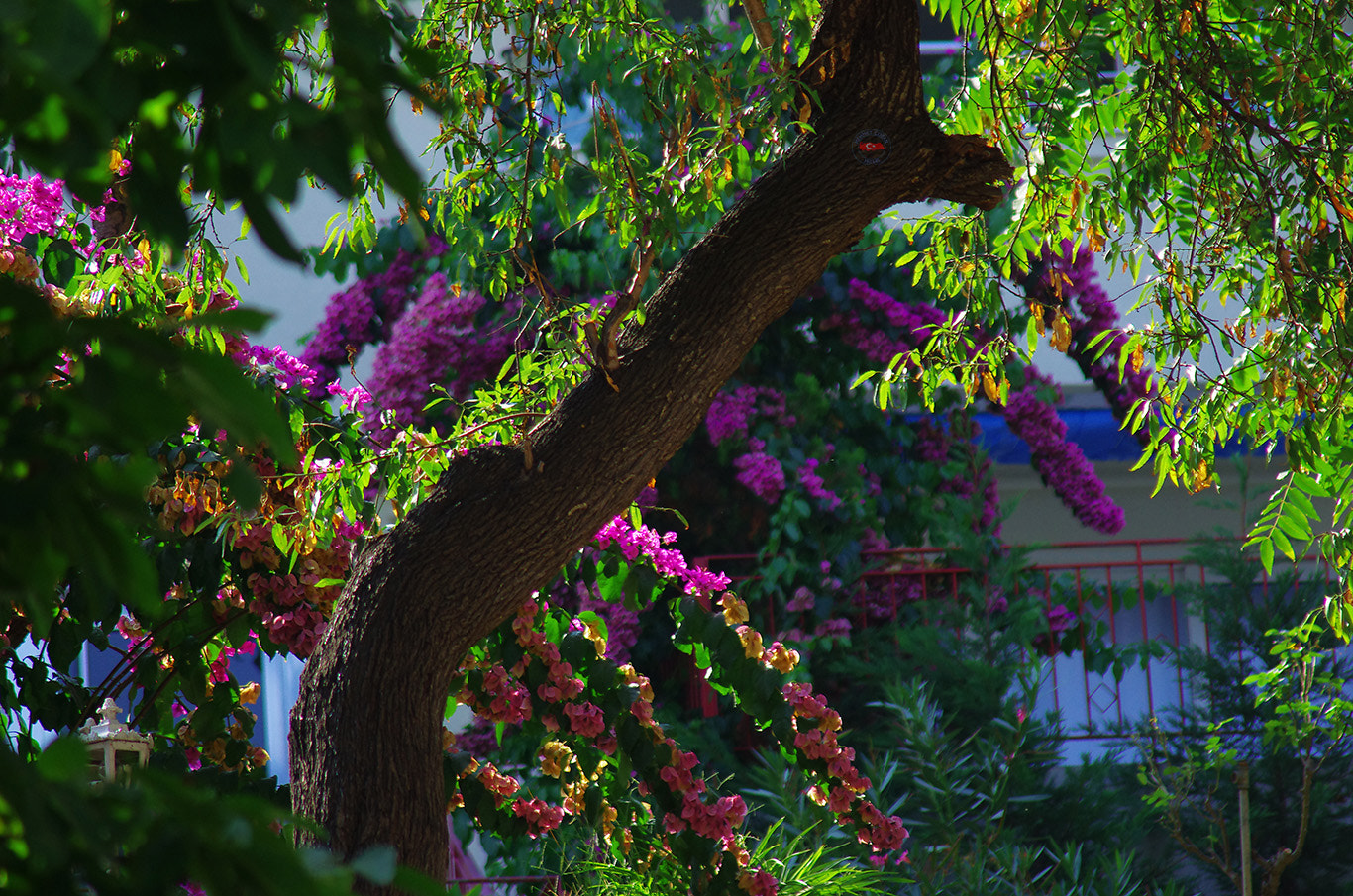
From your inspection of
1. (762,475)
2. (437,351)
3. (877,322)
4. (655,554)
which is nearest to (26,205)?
(655,554)

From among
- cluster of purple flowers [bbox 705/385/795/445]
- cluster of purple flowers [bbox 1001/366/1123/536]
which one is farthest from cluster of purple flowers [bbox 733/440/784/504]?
cluster of purple flowers [bbox 1001/366/1123/536]

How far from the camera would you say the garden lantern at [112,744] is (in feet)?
8.61

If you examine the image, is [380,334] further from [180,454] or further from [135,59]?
[135,59]

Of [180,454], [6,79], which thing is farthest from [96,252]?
[6,79]

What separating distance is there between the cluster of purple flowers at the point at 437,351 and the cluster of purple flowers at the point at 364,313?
414 mm

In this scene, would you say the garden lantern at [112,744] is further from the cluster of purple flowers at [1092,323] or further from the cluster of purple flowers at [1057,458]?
the cluster of purple flowers at [1092,323]

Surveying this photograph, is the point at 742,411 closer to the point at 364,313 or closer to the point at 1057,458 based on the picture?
the point at 1057,458

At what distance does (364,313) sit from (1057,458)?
11.1ft

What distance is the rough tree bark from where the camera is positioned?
6.97ft

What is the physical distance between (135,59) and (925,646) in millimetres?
4488

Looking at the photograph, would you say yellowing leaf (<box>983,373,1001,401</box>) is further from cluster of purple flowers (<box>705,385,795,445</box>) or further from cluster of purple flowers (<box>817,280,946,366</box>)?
cluster of purple flowers (<box>817,280,946,366</box>)

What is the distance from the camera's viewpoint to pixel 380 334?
6.13 meters

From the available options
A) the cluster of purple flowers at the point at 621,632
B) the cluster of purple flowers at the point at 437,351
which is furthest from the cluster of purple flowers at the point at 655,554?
the cluster of purple flowers at the point at 437,351

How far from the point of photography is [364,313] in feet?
19.7
